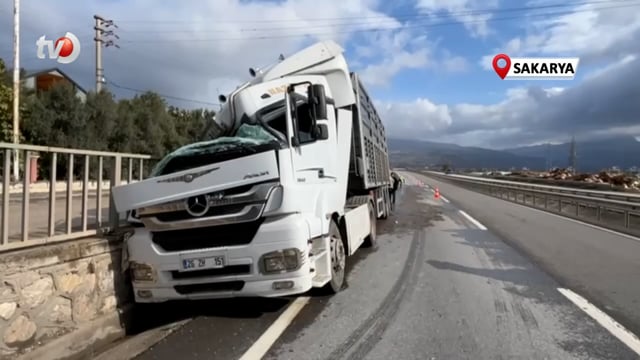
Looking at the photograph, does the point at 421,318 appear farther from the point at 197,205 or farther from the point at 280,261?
the point at 197,205

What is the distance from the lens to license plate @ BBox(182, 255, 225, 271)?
5.93 metres

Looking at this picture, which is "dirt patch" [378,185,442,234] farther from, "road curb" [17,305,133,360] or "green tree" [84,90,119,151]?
"green tree" [84,90,119,151]

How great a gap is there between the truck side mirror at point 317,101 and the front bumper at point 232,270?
147cm

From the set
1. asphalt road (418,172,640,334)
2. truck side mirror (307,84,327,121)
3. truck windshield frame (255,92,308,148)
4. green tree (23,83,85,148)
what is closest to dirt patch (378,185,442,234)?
asphalt road (418,172,640,334)

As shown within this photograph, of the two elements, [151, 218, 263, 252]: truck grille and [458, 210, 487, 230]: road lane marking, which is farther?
[458, 210, 487, 230]: road lane marking

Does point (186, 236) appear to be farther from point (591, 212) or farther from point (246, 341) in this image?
point (591, 212)

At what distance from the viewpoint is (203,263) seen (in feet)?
19.5

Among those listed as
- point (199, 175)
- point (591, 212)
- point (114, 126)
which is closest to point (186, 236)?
point (199, 175)

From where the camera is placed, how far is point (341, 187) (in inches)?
334

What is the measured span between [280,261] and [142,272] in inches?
60.7

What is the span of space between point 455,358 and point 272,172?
8.49 feet

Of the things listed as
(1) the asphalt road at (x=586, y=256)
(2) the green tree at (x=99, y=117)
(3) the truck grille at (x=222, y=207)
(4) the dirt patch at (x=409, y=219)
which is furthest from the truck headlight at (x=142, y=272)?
(2) the green tree at (x=99, y=117)

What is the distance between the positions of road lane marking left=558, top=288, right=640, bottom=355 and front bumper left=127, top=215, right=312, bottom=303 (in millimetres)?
3240

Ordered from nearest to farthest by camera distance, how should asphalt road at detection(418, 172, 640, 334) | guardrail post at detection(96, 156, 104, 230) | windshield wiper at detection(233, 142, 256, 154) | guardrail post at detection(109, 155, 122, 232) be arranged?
windshield wiper at detection(233, 142, 256, 154) < guardrail post at detection(96, 156, 104, 230) < guardrail post at detection(109, 155, 122, 232) < asphalt road at detection(418, 172, 640, 334)
